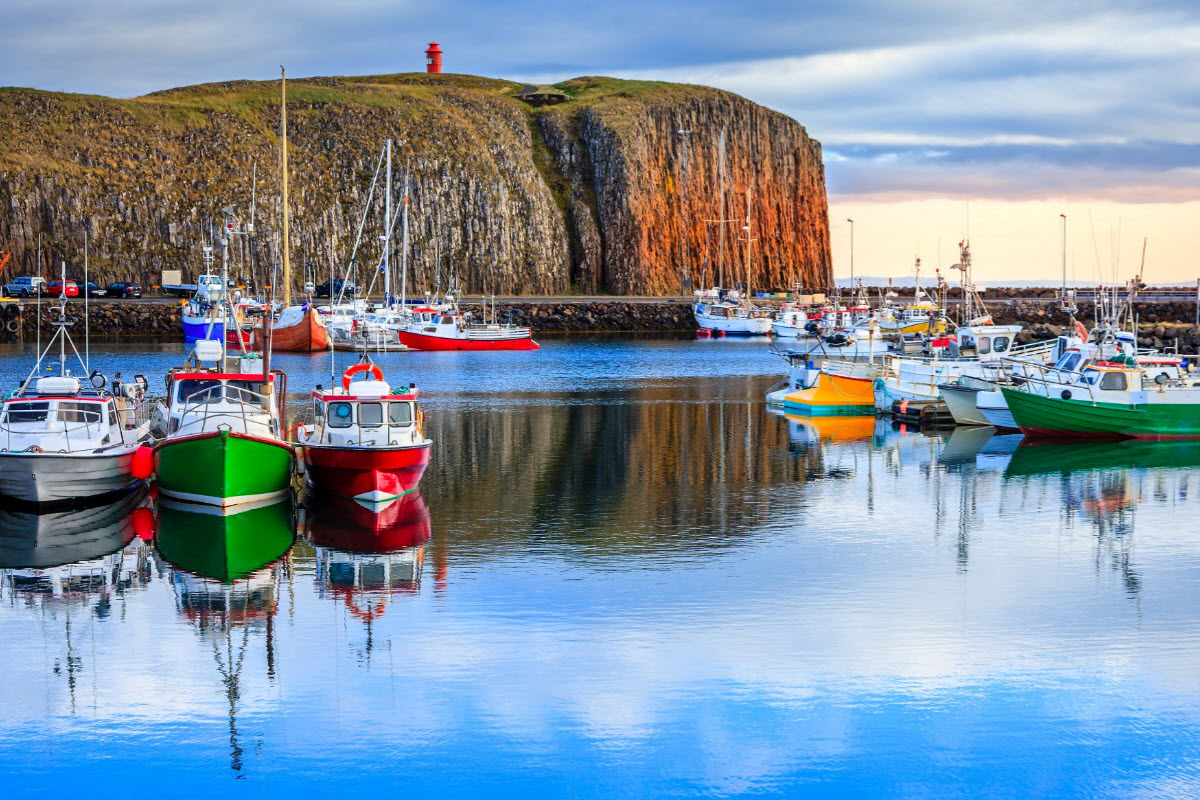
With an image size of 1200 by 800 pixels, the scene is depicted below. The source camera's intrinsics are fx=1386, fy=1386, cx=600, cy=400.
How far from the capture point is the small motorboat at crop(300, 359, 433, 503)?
29547 millimetres

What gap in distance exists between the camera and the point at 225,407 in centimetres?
2989

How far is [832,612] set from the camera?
2117cm

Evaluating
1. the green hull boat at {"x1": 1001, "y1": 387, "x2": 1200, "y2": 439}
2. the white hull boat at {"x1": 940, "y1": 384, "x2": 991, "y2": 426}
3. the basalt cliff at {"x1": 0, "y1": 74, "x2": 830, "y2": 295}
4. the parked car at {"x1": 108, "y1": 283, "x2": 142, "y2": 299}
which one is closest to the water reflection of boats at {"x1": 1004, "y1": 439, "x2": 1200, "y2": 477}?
the green hull boat at {"x1": 1001, "y1": 387, "x2": 1200, "y2": 439}

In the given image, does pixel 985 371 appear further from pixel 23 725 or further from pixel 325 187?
pixel 325 187

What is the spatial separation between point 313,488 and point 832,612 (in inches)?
562

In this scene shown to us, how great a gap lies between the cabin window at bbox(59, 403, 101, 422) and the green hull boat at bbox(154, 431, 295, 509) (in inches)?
68.5

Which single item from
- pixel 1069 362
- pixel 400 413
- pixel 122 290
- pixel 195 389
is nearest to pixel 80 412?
pixel 195 389

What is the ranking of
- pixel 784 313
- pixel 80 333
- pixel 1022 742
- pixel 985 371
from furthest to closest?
pixel 784 313, pixel 80 333, pixel 985 371, pixel 1022 742

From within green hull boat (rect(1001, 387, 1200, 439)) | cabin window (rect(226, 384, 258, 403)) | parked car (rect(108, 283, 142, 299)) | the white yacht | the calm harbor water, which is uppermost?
parked car (rect(108, 283, 142, 299))

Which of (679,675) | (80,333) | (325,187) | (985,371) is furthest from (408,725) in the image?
(325,187)

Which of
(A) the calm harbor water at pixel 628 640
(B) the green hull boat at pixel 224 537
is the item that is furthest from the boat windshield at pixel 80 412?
(B) the green hull boat at pixel 224 537

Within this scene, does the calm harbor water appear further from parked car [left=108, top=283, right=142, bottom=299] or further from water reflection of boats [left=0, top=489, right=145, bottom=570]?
parked car [left=108, top=283, right=142, bottom=299]

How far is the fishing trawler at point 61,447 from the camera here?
2870cm

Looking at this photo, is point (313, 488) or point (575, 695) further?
point (313, 488)
